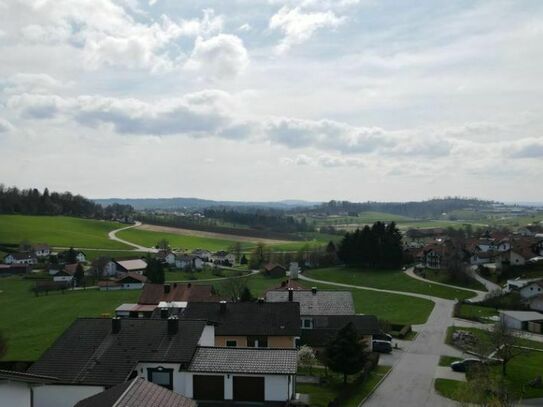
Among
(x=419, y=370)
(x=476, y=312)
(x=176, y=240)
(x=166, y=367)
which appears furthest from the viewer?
(x=176, y=240)

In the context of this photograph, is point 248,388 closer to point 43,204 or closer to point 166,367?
point 166,367

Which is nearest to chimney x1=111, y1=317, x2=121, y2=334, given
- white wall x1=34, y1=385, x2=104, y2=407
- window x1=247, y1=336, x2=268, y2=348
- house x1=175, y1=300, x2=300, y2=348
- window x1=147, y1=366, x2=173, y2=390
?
window x1=147, y1=366, x2=173, y2=390

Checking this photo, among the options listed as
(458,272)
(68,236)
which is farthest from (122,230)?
(458,272)

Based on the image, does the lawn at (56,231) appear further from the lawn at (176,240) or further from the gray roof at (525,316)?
the gray roof at (525,316)

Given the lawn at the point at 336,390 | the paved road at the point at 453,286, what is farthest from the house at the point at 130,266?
the lawn at the point at 336,390

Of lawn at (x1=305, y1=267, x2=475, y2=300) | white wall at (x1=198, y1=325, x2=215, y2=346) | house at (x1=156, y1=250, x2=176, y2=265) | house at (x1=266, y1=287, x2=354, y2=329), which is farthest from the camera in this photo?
house at (x1=156, y1=250, x2=176, y2=265)

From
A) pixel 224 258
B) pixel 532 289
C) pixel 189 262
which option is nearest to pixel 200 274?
pixel 189 262

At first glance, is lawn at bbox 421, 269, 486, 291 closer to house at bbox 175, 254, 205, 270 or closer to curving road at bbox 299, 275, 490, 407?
curving road at bbox 299, 275, 490, 407
